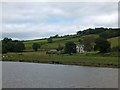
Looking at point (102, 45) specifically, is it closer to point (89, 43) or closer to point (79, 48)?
point (89, 43)

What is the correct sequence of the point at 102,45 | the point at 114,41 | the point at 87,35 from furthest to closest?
the point at 87,35 → the point at 114,41 → the point at 102,45

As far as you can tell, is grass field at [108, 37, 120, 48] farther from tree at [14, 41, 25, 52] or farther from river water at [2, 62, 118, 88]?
river water at [2, 62, 118, 88]

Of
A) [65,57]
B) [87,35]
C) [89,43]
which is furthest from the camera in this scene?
[87,35]

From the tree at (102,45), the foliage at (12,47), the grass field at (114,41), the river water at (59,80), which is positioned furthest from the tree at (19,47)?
the river water at (59,80)

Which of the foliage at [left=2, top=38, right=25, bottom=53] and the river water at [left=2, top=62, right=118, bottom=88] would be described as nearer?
the river water at [left=2, top=62, right=118, bottom=88]

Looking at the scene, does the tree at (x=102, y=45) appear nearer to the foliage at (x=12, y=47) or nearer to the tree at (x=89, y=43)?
the tree at (x=89, y=43)

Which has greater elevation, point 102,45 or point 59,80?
point 102,45

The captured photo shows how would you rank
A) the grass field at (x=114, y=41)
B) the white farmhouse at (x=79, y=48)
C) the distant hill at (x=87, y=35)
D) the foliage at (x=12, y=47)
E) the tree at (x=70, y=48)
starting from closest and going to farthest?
the grass field at (x=114, y=41) < the distant hill at (x=87, y=35) < the tree at (x=70, y=48) < the white farmhouse at (x=79, y=48) < the foliage at (x=12, y=47)

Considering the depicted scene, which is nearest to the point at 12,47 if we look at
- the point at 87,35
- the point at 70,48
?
the point at 70,48

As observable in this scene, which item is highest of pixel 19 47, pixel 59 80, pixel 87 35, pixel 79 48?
pixel 87 35

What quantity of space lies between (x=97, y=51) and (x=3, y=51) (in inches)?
1108

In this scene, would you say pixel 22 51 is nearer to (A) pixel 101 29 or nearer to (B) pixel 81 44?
(B) pixel 81 44

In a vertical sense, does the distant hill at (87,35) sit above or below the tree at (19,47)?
above

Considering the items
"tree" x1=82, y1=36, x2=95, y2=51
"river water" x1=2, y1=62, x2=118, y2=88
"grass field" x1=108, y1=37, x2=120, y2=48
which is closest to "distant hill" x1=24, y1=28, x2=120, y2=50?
"grass field" x1=108, y1=37, x2=120, y2=48
